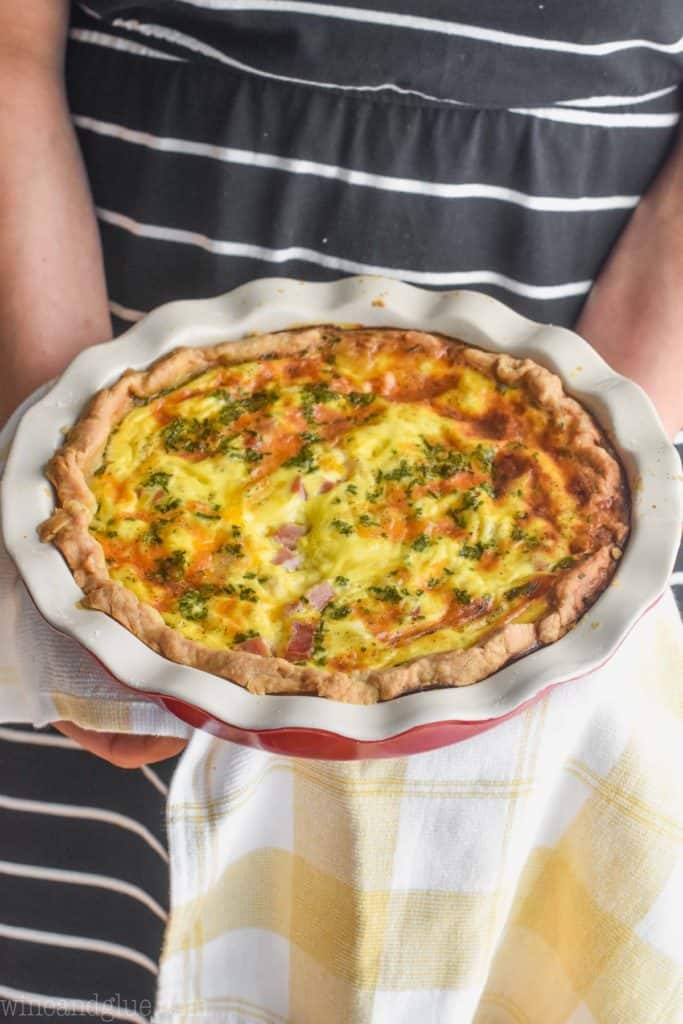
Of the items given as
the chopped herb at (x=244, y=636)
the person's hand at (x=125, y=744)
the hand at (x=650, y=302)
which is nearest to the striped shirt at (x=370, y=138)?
the hand at (x=650, y=302)

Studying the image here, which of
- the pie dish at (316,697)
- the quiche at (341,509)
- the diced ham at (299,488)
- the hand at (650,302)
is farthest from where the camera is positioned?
the hand at (650,302)

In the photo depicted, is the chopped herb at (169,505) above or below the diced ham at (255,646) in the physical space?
above

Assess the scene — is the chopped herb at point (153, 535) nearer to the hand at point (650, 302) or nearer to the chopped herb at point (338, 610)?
the chopped herb at point (338, 610)

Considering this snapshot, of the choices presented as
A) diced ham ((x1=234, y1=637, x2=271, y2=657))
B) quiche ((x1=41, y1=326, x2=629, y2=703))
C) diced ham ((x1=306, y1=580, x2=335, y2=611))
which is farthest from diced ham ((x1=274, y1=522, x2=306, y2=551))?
diced ham ((x1=234, y1=637, x2=271, y2=657))

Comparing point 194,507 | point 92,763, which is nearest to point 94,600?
point 194,507

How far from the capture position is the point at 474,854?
1564mm

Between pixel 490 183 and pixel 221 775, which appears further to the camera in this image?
pixel 490 183

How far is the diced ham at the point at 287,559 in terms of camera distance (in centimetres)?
165

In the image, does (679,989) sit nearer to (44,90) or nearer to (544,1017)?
(544,1017)

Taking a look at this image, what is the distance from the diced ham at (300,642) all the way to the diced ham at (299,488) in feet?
0.85

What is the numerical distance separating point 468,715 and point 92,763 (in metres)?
1.17

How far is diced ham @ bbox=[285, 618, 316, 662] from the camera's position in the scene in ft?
4.96

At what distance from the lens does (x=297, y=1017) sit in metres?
1.87

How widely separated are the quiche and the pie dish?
0.03 metres
